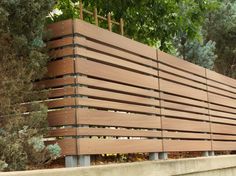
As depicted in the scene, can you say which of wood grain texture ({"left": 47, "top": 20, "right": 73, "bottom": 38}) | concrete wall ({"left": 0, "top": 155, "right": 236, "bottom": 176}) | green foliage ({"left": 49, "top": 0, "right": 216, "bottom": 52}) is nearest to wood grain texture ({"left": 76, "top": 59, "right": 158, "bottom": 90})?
wood grain texture ({"left": 47, "top": 20, "right": 73, "bottom": 38})

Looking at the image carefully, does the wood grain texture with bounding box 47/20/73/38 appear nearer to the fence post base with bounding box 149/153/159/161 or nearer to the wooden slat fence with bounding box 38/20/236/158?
the wooden slat fence with bounding box 38/20/236/158

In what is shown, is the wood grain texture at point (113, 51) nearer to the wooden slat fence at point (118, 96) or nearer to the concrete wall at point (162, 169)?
the wooden slat fence at point (118, 96)

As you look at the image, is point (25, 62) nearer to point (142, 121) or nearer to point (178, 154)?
point (142, 121)

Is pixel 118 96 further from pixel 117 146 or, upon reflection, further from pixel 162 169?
pixel 162 169

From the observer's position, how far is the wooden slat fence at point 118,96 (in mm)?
6285

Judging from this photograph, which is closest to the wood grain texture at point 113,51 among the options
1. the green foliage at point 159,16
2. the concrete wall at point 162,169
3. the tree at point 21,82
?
the tree at point 21,82

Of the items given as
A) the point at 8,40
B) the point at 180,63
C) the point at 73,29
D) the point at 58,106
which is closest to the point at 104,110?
the point at 58,106

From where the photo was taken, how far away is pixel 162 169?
754 cm

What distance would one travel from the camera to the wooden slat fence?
6.29 meters

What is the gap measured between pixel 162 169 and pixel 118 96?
4.72 feet

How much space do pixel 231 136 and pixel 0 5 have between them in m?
7.85

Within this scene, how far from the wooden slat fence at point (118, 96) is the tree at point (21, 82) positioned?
37 cm

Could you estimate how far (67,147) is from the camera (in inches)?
240

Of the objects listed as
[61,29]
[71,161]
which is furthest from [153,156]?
[61,29]
